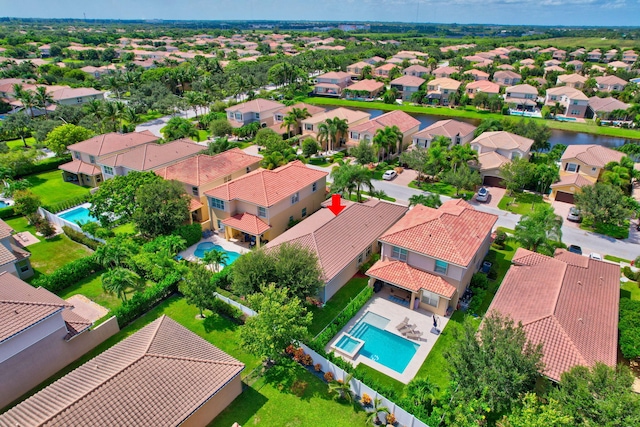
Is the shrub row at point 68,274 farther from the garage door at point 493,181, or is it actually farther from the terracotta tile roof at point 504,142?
the terracotta tile roof at point 504,142

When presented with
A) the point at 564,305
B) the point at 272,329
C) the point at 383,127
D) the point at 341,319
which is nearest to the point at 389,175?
the point at 383,127

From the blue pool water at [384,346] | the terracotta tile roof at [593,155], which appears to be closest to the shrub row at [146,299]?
the blue pool water at [384,346]

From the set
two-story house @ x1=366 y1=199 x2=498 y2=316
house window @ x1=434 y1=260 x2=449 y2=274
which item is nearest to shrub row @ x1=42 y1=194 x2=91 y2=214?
two-story house @ x1=366 y1=199 x2=498 y2=316

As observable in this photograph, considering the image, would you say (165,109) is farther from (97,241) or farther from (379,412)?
(379,412)

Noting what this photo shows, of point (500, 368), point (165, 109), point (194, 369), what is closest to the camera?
point (500, 368)

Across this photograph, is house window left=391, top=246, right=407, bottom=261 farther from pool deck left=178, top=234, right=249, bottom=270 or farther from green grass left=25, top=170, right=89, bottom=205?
green grass left=25, top=170, right=89, bottom=205

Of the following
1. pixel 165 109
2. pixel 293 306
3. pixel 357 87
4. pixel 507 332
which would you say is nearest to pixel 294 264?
pixel 293 306
